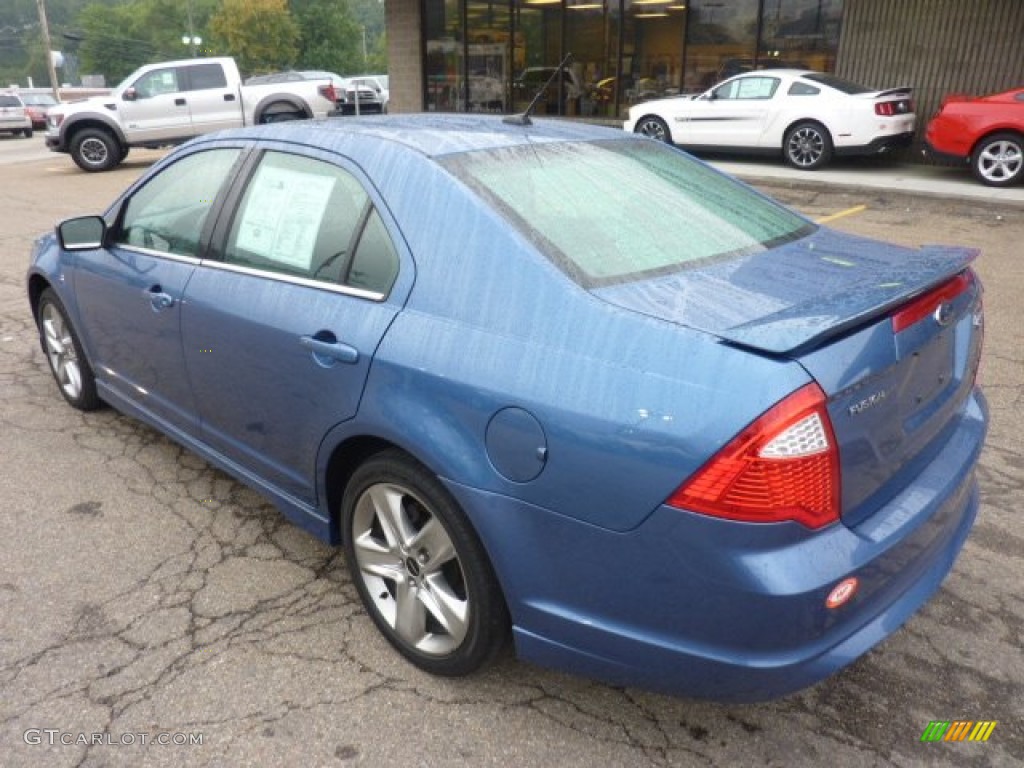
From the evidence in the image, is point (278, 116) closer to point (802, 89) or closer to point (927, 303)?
point (802, 89)

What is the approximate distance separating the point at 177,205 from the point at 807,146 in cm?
1187

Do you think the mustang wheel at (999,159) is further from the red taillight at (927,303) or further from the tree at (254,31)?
the tree at (254,31)

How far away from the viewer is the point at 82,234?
362 cm

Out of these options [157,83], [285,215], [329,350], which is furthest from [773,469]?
[157,83]

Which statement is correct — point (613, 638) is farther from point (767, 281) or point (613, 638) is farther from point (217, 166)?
point (217, 166)

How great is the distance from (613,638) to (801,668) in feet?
1.40

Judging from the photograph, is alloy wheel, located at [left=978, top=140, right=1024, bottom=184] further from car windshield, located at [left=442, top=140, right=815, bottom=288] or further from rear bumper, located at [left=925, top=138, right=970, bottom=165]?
car windshield, located at [left=442, top=140, right=815, bottom=288]

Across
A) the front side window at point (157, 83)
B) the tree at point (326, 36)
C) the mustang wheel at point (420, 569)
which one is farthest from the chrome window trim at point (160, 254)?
the tree at point (326, 36)

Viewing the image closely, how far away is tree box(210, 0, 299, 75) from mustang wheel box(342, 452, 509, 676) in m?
75.1

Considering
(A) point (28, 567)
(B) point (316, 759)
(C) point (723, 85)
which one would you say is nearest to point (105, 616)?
(A) point (28, 567)

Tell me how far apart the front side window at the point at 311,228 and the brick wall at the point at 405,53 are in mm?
18348

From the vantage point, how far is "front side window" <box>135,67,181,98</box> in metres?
15.9

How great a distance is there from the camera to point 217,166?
3164 mm

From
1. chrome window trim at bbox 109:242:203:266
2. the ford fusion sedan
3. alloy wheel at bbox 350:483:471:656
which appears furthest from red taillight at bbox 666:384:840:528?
the ford fusion sedan
